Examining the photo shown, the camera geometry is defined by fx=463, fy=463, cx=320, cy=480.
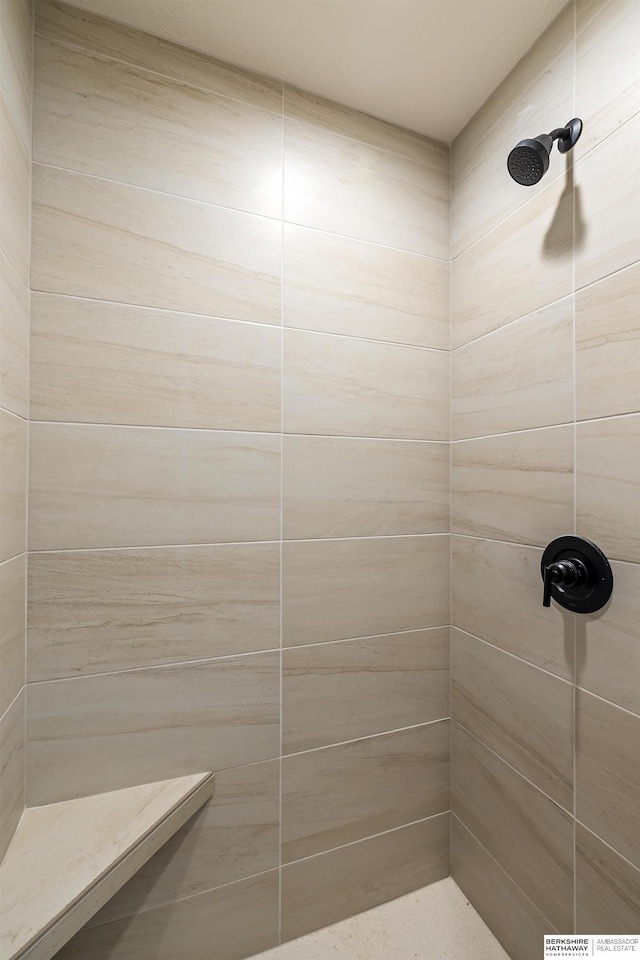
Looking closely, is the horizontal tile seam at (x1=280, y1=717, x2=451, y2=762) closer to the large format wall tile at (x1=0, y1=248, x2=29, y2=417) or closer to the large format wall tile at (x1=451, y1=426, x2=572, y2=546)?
the large format wall tile at (x1=451, y1=426, x2=572, y2=546)

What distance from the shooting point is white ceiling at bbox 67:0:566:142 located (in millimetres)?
1036

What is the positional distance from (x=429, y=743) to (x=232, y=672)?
66cm

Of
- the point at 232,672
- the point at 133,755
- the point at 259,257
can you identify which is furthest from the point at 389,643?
the point at 259,257

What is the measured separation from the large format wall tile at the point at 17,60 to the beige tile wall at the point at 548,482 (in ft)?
3.63

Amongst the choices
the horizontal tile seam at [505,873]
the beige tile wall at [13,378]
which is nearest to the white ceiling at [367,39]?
the beige tile wall at [13,378]

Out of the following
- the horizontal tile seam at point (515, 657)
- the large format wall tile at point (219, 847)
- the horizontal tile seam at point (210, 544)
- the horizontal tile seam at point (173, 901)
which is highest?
the horizontal tile seam at point (210, 544)

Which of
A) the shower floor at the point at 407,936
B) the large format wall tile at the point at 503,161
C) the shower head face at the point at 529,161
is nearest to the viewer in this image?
the shower head face at the point at 529,161

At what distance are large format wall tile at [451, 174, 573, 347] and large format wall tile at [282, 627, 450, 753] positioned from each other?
0.92m

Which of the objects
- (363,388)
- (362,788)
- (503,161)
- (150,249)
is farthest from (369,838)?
(503,161)

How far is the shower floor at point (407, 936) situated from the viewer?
46.0 inches

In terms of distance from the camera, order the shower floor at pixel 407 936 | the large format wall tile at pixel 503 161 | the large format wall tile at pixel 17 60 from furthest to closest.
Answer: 1. the shower floor at pixel 407 936
2. the large format wall tile at pixel 503 161
3. the large format wall tile at pixel 17 60

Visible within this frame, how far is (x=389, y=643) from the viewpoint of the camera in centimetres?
132

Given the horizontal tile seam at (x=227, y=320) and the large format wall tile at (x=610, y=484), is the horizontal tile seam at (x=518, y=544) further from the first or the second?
the horizontal tile seam at (x=227, y=320)

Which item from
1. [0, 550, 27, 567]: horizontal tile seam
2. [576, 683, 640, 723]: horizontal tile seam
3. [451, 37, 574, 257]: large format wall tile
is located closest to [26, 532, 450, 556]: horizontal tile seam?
[0, 550, 27, 567]: horizontal tile seam
